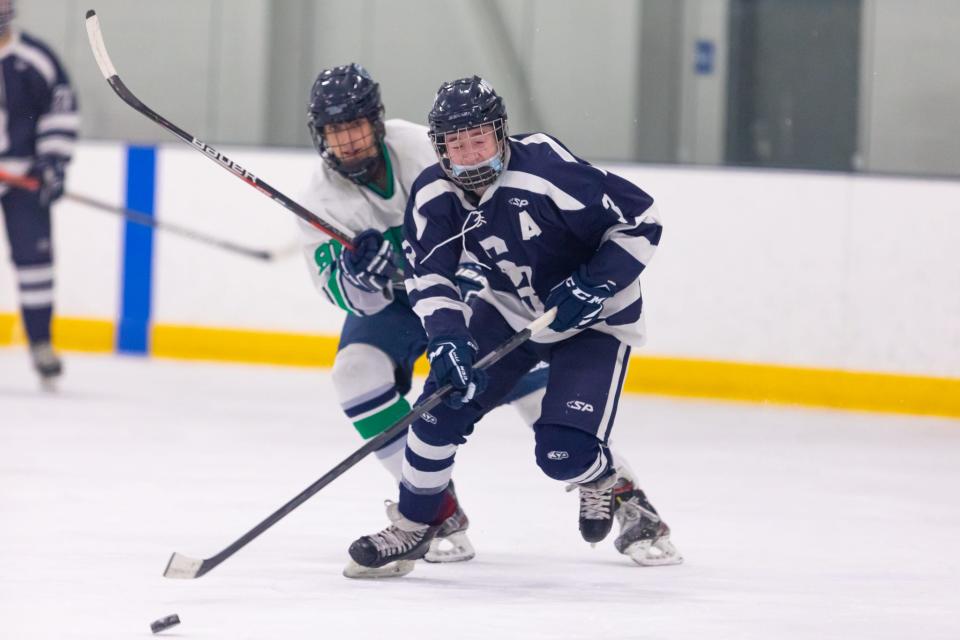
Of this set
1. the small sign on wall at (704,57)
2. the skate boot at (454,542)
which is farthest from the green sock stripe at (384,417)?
the small sign on wall at (704,57)

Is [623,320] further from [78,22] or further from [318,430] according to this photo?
[78,22]

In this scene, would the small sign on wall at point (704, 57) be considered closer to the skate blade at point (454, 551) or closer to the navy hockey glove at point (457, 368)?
the skate blade at point (454, 551)

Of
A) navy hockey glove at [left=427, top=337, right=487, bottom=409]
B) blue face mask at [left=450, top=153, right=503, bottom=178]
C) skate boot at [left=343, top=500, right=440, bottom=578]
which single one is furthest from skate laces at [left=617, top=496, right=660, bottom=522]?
blue face mask at [left=450, top=153, right=503, bottom=178]

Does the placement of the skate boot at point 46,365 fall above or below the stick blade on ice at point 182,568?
below

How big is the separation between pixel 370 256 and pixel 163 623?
38.2 inches

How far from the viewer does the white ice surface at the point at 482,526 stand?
2.47 meters

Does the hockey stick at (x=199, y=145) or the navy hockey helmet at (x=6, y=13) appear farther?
the navy hockey helmet at (x=6, y=13)

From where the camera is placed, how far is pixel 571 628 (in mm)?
2410

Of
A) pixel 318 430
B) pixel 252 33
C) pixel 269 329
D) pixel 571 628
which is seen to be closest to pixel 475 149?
pixel 571 628

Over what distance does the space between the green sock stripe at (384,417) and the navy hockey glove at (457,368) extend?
38cm

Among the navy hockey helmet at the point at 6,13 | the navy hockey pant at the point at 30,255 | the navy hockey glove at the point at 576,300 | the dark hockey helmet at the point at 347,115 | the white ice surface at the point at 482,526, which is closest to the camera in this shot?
the white ice surface at the point at 482,526

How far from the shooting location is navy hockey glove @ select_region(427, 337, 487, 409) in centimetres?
265

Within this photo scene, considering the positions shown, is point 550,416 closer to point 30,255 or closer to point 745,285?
point 745,285

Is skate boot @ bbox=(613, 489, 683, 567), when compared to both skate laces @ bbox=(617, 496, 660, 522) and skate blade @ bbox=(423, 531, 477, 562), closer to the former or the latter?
skate laces @ bbox=(617, 496, 660, 522)
